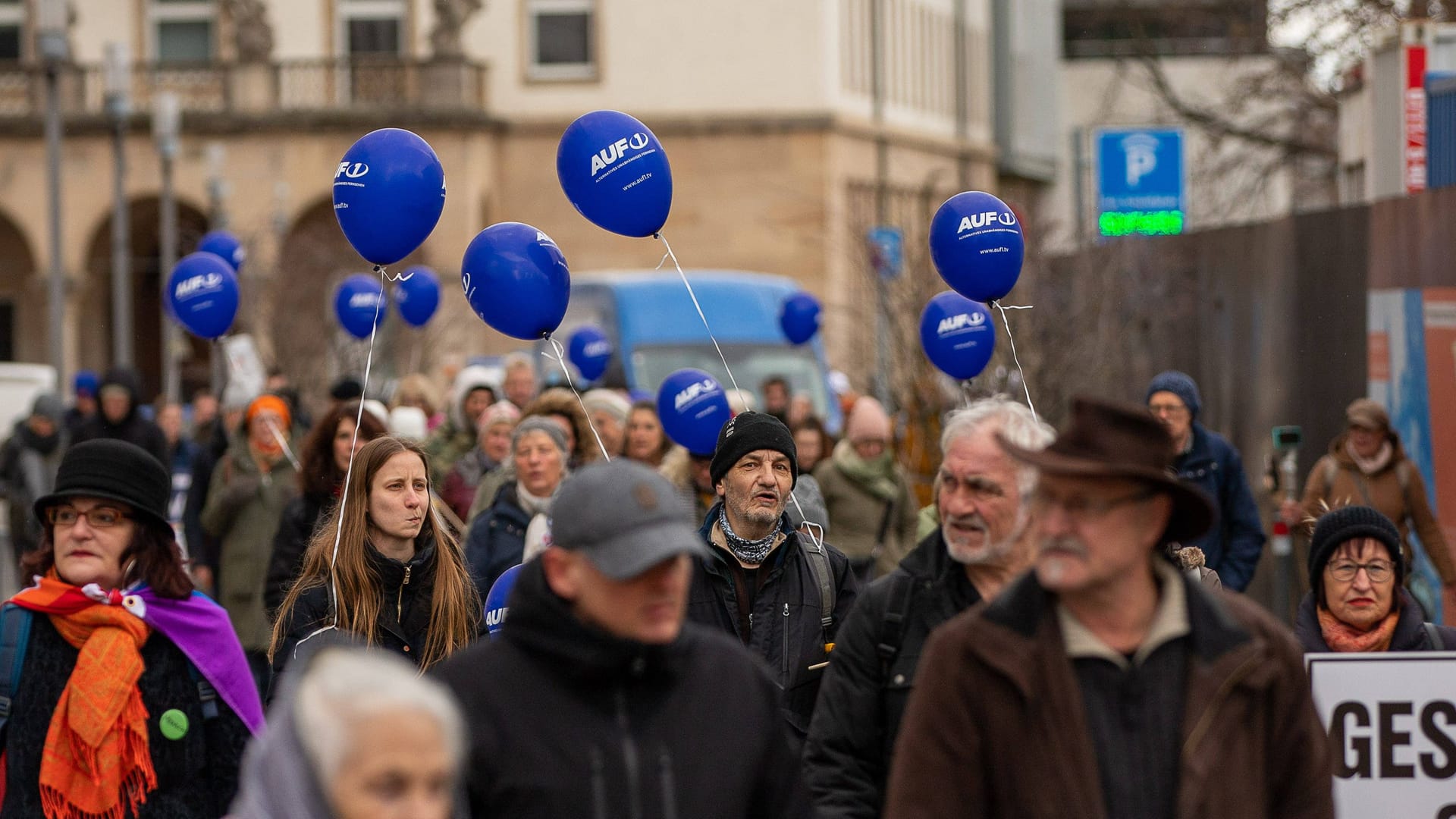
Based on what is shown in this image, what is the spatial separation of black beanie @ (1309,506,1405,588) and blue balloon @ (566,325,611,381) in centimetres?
1180

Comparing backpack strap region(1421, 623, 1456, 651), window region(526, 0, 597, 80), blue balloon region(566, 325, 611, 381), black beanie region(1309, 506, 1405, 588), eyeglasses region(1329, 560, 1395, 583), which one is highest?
window region(526, 0, 597, 80)

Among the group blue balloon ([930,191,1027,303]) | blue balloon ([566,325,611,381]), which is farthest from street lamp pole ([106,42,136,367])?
blue balloon ([930,191,1027,303])

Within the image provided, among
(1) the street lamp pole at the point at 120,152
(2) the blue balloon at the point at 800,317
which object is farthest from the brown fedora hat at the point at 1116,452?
(1) the street lamp pole at the point at 120,152

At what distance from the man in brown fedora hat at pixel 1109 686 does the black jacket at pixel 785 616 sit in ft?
8.32

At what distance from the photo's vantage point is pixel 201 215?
157 ft

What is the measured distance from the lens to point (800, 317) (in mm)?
20797

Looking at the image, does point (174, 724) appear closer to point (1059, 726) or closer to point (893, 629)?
point (893, 629)

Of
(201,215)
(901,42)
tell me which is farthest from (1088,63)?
(201,215)

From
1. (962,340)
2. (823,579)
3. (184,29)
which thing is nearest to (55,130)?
(962,340)

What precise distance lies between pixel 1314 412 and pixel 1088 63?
156 feet

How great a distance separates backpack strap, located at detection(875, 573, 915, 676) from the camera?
499 cm

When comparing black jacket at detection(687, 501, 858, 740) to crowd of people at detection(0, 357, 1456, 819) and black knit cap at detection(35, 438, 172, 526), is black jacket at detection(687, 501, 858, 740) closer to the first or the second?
crowd of people at detection(0, 357, 1456, 819)

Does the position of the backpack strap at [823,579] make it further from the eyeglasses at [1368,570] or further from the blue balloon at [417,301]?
the blue balloon at [417,301]

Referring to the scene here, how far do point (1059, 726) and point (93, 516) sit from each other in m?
3.06
